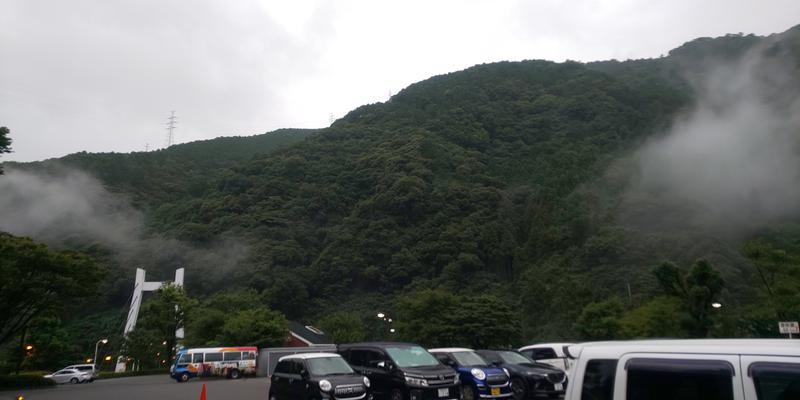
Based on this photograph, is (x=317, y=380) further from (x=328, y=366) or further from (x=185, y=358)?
(x=185, y=358)

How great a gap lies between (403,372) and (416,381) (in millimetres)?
371

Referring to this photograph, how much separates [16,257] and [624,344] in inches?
1246

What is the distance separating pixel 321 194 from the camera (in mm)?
97938

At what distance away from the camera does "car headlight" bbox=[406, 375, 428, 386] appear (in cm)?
1108

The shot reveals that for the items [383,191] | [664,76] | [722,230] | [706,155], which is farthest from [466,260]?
[664,76]

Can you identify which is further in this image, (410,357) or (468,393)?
(468,393)

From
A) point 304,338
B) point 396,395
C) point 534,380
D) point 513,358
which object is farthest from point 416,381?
point 304,338

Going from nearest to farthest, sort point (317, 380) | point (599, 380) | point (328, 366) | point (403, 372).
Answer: point (599, 380), point (317, 380), point (403, 372), point (328, 366)

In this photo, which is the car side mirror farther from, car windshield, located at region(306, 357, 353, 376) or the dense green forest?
the dense green forest

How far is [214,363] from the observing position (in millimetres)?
34125

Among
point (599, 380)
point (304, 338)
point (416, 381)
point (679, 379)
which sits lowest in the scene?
point (304, 338)

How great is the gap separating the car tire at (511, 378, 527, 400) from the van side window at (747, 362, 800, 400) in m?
11.5

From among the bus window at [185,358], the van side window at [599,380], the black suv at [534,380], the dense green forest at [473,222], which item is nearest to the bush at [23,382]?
the bus window at [185,358]

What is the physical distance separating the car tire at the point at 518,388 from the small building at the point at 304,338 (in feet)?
117
